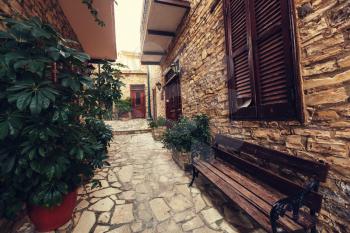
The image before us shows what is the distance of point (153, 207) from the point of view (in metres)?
2.35

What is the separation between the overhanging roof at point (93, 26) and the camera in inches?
140

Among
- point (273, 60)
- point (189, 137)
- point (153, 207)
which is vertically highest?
point (273, 60)

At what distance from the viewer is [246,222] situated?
199 centimetres

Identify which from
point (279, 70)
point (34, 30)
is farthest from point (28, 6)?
point (279, 70)

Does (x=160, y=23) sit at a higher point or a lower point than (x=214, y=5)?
higher

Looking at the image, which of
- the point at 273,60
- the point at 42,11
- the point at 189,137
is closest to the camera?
the point at 273,60

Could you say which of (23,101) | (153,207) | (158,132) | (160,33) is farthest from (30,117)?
(158,132)

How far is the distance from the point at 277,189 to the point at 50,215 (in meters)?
2.49

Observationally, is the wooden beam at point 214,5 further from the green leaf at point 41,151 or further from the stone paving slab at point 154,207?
the green leaf at point 41,151

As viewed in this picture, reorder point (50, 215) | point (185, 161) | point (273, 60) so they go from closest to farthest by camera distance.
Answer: point (50, 215)
point (273, 60)
point (185, 161)

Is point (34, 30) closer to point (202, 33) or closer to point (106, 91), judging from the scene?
point (106, 91)

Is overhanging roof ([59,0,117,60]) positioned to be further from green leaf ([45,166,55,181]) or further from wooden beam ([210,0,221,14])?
green leaf ([45,166,55,181])

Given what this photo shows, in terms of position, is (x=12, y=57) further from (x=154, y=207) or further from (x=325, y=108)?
(x=325, y=108)

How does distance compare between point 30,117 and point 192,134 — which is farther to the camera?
point 192,134
